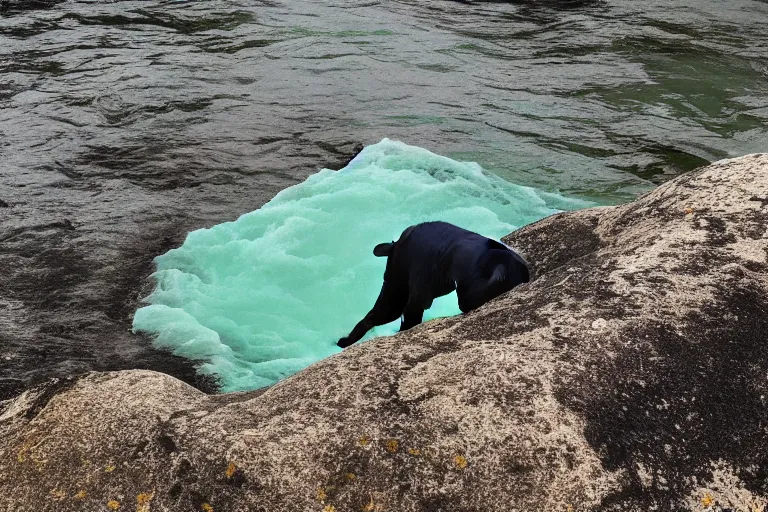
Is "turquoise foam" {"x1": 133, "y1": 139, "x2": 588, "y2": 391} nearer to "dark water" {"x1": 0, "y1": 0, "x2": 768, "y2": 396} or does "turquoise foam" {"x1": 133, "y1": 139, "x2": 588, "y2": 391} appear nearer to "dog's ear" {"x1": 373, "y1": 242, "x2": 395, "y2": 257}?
"dark water" {"x1": 0, "y1": 0, "x2": 768, "y2": 396}

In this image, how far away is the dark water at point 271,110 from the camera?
7.16m

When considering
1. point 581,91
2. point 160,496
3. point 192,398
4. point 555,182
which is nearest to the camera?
point 160,496

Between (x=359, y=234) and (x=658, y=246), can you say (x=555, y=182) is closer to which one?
(x=359, y=234)

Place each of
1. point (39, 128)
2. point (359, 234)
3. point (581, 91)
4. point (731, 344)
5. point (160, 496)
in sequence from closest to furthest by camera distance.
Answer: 1. point (160, 496)
2. point (731, 344)
3. point (359, 234)
4. point (39, 128)
5. point (581, 91)

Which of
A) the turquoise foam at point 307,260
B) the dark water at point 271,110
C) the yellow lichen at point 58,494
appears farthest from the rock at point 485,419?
the dark water at point 271,110

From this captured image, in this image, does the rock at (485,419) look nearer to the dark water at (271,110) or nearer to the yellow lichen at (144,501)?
the yellow lichen at (144,501)

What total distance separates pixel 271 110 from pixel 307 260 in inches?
191

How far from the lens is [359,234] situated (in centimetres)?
809

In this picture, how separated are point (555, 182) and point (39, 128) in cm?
673

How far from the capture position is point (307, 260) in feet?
24.8

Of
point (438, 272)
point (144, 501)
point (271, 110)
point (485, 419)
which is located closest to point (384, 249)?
point (438, 272)

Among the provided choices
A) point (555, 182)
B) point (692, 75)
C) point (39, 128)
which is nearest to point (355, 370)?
point (555, 182)

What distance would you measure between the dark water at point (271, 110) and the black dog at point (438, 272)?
63.2 inches

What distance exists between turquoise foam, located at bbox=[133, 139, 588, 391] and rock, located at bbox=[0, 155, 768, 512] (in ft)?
7.61
